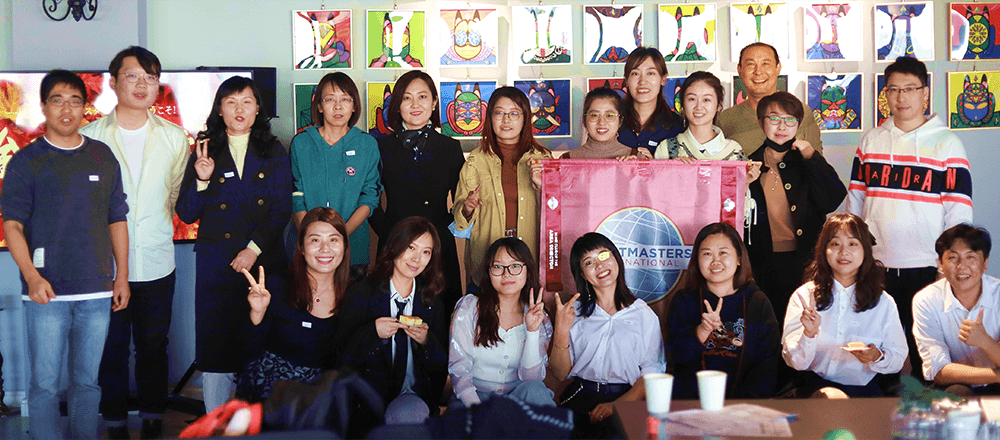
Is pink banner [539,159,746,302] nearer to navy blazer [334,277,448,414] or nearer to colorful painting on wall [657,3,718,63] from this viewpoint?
navy blazer [334,277,448,414]

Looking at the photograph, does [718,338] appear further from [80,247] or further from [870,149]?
[80,247]

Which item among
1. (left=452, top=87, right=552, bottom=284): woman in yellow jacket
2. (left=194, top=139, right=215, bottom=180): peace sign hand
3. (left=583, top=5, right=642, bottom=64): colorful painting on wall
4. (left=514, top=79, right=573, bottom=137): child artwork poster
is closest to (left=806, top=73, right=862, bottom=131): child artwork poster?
(left=583, top=5, right=642, bottom=64): colorful painting on wall

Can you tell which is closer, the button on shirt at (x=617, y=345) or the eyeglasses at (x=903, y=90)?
the button on shirt at (x=617, y=345)

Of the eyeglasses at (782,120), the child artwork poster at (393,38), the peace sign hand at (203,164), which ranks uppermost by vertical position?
the child artwork poster at (393,38)

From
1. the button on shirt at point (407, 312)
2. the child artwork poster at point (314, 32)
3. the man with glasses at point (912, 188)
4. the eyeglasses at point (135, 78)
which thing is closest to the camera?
the button on shirt at point (407, 312)

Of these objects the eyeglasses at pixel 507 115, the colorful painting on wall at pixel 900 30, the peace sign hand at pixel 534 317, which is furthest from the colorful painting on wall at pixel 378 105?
the colorful painting on wall at pixel 900 30

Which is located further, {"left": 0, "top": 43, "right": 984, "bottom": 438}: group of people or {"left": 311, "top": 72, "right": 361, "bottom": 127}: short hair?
{"left": 311, "top": 72, "right": 361, "bottom": 127}: short hair

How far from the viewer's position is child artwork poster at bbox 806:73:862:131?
4359mm

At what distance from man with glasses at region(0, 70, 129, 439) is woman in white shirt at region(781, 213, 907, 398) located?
116 inches

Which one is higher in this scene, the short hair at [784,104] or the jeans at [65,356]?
the short hair at [784,104]

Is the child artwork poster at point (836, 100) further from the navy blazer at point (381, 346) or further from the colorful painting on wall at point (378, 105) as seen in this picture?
the navy blazer at point (381, 346)

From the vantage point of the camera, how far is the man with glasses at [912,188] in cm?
342

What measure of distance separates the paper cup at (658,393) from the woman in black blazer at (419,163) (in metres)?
1.88

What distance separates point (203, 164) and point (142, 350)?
105cm
